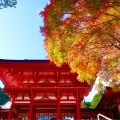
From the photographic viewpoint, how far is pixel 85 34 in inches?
332

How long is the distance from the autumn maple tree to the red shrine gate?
357 centimetres

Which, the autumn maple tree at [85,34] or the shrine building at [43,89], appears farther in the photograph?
the shrine building at [43,89]

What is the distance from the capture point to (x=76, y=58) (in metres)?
9.53

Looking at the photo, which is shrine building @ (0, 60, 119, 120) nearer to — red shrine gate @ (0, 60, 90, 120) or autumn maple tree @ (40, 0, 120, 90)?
red shrine gate @ (0, 60, 90, 120)

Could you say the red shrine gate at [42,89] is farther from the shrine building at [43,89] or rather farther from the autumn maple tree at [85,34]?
the autumn maple tree at [85,34]

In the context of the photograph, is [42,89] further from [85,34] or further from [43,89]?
[85,34]

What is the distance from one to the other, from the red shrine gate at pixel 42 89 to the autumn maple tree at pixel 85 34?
3568mm

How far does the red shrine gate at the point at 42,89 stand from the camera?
513 inches

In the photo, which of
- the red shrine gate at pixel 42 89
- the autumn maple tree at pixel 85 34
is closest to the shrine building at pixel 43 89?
the red shrine gate at pixel 42 89

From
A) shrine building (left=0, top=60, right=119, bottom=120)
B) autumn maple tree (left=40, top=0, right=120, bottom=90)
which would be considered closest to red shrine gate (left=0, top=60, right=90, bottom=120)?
shrine building (left=0, top=60, right=119, bottom=120)

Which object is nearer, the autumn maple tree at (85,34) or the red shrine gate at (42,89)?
the autumn maple tree at (85,34)

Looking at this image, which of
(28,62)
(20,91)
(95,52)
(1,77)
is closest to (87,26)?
(95,52)

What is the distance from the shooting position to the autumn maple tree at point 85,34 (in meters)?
7.52

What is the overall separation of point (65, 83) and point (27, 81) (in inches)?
128
